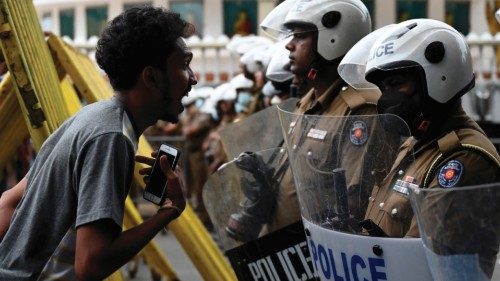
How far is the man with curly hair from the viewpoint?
405cm

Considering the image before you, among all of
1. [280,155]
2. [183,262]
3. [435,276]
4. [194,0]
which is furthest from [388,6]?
[435,276]

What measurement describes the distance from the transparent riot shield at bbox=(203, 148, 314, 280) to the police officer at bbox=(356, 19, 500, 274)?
69 centimetres

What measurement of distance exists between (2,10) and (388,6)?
25.5 metres

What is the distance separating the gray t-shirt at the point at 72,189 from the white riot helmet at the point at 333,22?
2.65 m

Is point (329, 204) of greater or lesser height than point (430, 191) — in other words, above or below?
below

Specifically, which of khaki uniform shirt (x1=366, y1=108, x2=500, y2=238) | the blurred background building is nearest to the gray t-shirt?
khaki uniform shirt (x1=366, y1=108, x2=500, y2=238)

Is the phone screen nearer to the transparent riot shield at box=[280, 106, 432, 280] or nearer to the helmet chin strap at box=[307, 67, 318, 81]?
the transparent riot shield at box=[280, 106, 432, 280]

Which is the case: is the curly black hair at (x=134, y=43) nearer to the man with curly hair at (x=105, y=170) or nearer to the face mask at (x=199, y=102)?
the man with curly hair at (x=105, y=170)

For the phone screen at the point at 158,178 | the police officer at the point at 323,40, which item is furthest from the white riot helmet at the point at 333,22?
the phone screen at the point at 158,178

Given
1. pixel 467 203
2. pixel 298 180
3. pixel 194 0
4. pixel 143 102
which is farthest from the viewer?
pixel 194 0

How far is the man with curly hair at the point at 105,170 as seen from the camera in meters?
4.05

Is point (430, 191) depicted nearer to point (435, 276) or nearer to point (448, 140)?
point (435, 276)

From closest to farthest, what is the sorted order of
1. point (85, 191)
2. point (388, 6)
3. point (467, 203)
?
point (467, 203), point (85, 191), point (388, 6)

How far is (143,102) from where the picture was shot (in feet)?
14.2
